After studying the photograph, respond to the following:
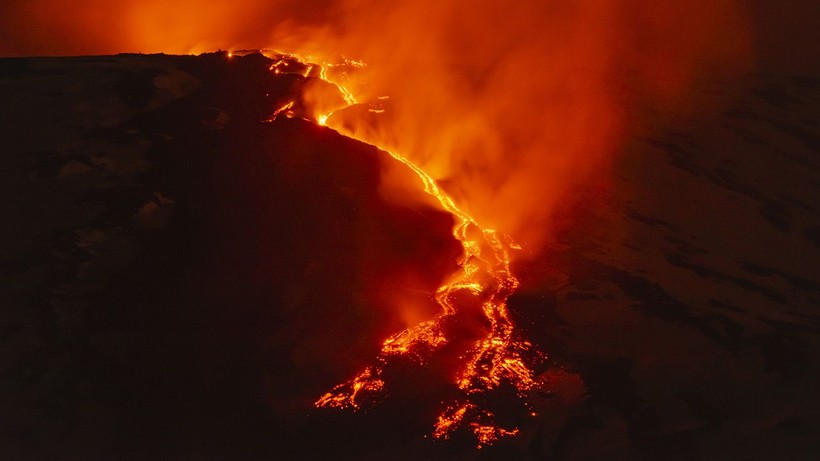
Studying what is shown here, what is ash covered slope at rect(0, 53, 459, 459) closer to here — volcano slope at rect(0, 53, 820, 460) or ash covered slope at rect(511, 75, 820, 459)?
volcano slope at rect(0, 53, 820, 460)

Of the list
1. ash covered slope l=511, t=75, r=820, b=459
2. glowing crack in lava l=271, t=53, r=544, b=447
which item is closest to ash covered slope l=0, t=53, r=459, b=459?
glowing crack in lava l=271, t=53, r=544, b=447

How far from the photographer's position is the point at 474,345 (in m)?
8.66

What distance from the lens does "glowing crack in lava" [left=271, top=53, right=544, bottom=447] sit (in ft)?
25.5

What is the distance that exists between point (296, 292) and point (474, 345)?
1819mm

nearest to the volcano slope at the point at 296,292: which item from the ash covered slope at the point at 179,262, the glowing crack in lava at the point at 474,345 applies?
the ash covered slope at the point at 179,262

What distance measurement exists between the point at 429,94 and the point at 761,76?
1047 cm

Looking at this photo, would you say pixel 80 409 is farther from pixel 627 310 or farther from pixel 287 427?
pixel 627 310

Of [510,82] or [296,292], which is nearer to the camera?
[296,292]

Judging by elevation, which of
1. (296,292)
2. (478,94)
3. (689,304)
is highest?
(478,94)

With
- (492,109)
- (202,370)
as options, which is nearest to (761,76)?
(492,109)

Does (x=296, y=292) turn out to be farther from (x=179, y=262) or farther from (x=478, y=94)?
(x=478, y=94)

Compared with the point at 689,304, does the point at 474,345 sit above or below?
below

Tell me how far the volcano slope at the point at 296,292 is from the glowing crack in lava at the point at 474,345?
130 mm

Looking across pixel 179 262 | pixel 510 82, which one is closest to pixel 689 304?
pixel 179 262
